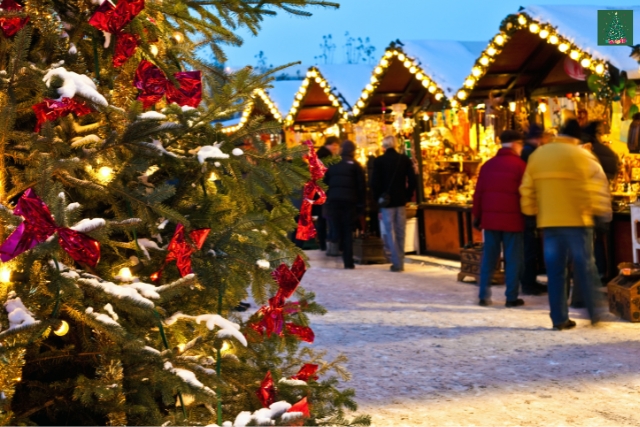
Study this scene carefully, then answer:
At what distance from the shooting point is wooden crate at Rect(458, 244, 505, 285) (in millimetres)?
11156

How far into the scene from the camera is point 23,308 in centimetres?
283

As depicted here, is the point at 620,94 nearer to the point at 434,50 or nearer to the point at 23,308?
the point at 434,50

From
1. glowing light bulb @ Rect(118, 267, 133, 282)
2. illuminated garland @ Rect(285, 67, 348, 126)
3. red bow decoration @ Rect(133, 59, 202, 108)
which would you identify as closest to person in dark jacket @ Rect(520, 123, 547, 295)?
illuminated garland @ Rect(285, 67, 348, 126)

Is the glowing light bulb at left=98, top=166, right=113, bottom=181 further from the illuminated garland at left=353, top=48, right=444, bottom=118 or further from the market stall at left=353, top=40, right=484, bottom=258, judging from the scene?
the illuminated garland at left=353, top=48, right=444, bottom=118

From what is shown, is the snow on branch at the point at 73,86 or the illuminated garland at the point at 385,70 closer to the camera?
the snow on branch at the point at 73,86

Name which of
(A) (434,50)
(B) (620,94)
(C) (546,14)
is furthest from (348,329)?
(A) (434,50)

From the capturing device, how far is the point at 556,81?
501 inches

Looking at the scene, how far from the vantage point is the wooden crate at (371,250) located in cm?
1444

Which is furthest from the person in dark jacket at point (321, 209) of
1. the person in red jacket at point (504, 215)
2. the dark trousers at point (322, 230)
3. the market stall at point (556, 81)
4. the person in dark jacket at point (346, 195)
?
the person in red jacket at point (504, 215)

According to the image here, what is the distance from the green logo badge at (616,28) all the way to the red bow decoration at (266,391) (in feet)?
23.9

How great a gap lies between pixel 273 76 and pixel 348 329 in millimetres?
5179

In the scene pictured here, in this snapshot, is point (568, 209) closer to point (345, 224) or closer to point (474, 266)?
point (474, 266)

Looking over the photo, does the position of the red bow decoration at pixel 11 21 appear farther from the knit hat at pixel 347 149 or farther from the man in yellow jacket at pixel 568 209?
the knit hat at pixel 347 149

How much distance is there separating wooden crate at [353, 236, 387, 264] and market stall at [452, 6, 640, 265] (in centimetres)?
228
